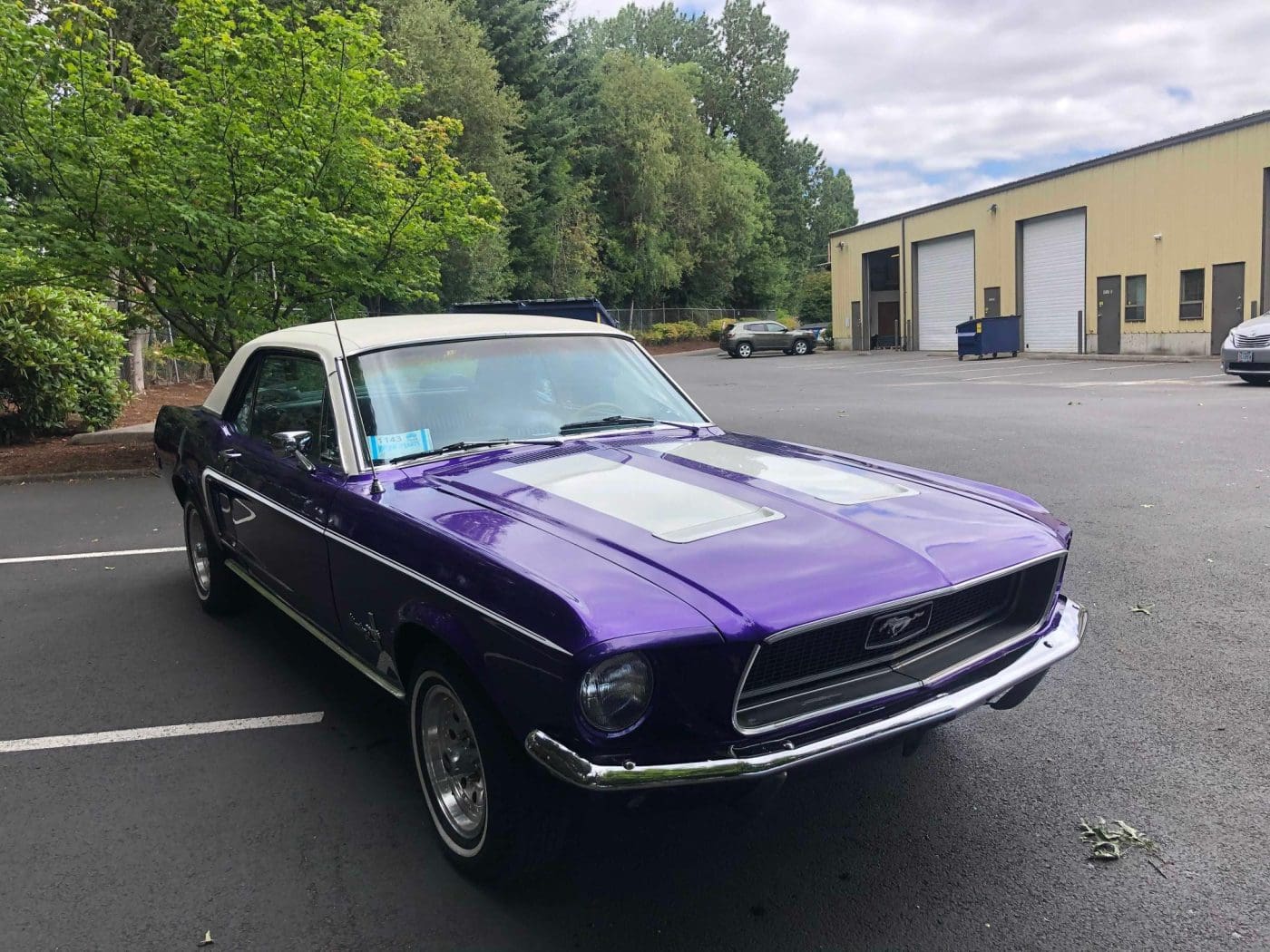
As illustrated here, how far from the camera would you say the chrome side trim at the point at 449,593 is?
7.34ft

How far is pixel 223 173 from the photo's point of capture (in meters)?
9.98

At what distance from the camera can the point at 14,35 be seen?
9.27 meters

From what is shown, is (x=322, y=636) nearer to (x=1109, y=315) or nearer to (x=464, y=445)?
(x=464, y=445)

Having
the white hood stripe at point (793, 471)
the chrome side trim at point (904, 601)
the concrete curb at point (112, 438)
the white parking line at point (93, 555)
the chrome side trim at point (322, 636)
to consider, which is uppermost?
the white hood stripe at point (793, 471)

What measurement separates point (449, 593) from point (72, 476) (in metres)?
10.1

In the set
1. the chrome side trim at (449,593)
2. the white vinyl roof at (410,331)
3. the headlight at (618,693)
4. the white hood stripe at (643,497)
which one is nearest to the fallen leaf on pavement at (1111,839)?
the white hood stripe at (643,497)

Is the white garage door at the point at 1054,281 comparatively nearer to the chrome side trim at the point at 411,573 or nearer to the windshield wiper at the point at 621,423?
the windshield wiper at the point at 621,423

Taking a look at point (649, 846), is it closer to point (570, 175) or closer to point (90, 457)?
point (90, 457)

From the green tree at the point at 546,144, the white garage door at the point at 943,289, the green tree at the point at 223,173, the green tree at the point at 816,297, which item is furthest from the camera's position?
the green tree at the point at 816,297

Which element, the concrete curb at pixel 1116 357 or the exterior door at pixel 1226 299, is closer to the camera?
the exterior door at pixel 1226 299

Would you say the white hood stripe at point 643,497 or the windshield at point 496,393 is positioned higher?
the windshield at point 496,393

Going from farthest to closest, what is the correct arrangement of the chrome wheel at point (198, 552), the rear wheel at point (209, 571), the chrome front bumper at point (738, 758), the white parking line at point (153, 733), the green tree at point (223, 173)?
the green tree at point (223, 173)
the chrome wheel at point (198, 552)
the rear wheel at point (209, 571)
the white parking line at point (153, 733)
the chrome front bumper at point (738, 758)

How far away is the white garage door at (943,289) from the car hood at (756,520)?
36806 mm

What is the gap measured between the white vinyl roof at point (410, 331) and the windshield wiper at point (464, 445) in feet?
1.82
